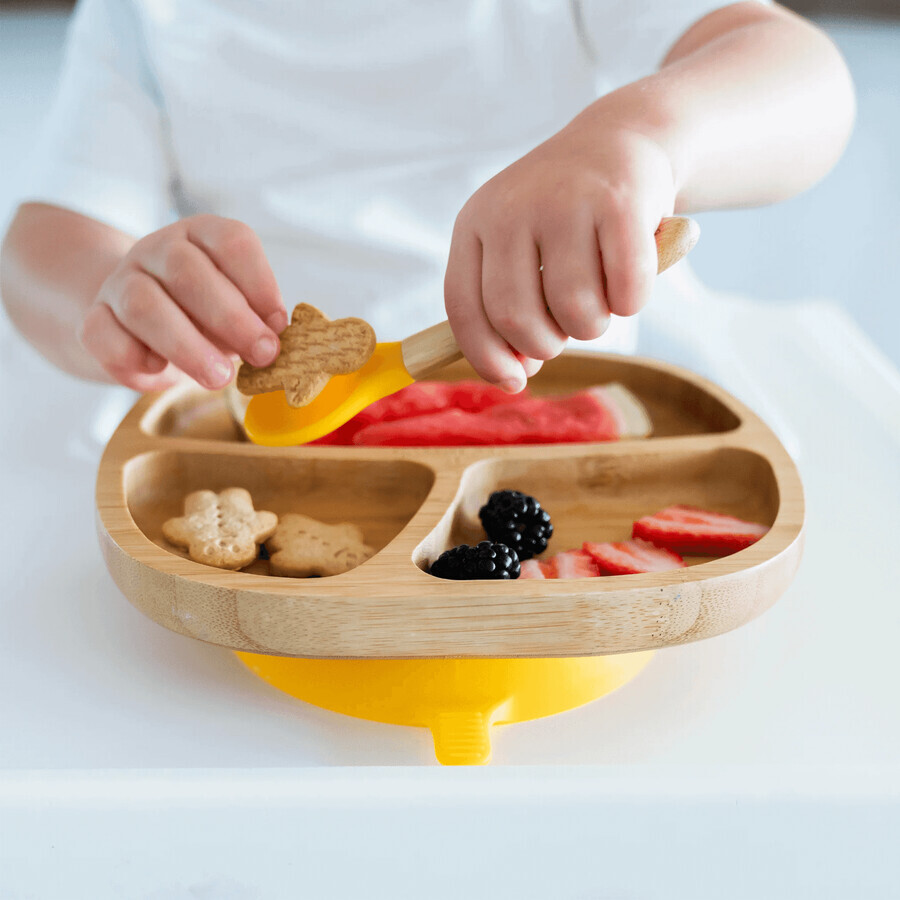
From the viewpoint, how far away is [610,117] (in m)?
0.78

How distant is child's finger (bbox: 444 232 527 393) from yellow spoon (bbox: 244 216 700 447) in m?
0.03

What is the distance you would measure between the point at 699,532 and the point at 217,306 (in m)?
0.44

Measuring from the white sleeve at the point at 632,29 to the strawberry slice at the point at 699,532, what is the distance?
655 mm

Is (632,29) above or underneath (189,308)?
above

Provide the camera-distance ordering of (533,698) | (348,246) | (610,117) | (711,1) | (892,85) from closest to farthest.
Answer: (533,698) < (610,117) < (711,1) < (348,246) < (892,85)

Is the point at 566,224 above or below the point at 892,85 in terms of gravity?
above

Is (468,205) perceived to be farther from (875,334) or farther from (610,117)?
(875,334)

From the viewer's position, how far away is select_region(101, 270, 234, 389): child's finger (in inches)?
31.1

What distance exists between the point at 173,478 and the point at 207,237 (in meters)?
0.23

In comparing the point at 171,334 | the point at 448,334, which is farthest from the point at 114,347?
the point at 448,334

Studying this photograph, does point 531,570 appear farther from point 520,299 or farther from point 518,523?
point 520,299

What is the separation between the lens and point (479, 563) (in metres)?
0.67

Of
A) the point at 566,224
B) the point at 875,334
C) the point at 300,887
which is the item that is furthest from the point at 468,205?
the point at 875,334

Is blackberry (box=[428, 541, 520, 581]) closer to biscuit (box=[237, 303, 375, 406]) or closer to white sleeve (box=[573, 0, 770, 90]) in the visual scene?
biscuit (box=[237, 303, 375, 406])
